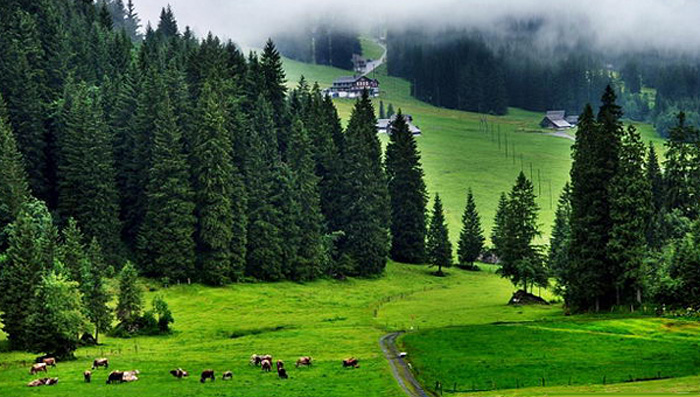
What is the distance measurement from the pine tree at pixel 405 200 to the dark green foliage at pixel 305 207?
21324 millimetres

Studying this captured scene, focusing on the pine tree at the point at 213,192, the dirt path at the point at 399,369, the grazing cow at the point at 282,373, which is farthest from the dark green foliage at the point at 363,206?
the grazing cow at the point at 282,373

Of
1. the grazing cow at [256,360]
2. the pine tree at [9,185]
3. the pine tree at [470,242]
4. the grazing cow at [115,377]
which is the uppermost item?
the pine tree at [9,185]

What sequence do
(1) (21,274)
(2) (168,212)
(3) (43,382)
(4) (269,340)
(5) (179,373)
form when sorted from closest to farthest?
(3) (43,382) → (5) (179,373) → (4) (269,340) → (1) (21,274) → (2) (168,212)

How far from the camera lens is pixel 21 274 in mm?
80500

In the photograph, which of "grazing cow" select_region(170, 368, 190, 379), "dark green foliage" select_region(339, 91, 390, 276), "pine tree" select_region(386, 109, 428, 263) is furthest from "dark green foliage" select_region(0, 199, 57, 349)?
"pine tree" select_region(386, 109, 428, 263)

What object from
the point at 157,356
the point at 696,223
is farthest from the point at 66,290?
the point at 696,223

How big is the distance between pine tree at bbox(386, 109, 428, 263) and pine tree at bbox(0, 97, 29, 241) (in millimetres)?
69826

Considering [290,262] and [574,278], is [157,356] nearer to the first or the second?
[574,278]

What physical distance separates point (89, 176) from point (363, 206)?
4536 cm

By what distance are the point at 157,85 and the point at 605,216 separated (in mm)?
66050

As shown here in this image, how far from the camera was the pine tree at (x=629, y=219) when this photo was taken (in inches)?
3553

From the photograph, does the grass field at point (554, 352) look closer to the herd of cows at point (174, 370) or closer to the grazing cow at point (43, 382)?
the herd of cows at point (174, 370)

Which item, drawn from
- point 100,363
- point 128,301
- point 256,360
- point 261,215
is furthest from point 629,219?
point 261,215

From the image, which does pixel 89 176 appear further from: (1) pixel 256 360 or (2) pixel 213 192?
(1) pixel 256 360
